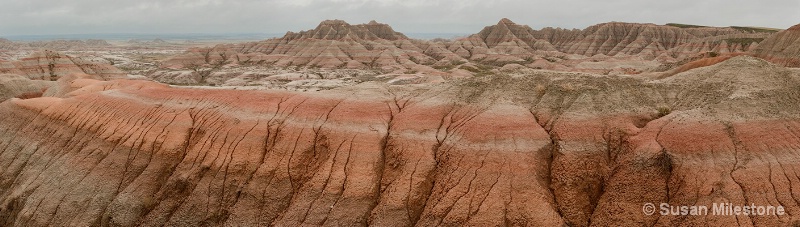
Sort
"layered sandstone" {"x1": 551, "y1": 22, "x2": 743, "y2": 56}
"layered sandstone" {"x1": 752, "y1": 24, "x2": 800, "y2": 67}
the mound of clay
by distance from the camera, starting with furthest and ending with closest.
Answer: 1. "layered sandstone" {"x1": 551, "y1": 22, "x2": 743, "y2": 56}
2. "layered sandstone" {"x1": 752, "y1": 24, "x2": 800, "y2": 67}
3. the mound of clay

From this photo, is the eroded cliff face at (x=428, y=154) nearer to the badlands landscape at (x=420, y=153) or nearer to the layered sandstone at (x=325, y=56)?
the badlands landscape at (x=420, y=153)

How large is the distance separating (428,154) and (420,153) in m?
0.51

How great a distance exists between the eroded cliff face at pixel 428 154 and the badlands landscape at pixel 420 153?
0.30ft

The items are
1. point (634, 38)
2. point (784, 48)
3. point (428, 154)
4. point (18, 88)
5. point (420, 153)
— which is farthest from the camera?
point (634, 38)

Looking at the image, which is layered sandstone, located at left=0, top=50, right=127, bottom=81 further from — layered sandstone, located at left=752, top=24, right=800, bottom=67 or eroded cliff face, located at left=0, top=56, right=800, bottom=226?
layered sandstone, located at left=752, top=24, right=800, bottom=67

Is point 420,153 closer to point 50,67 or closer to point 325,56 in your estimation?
point 50,67

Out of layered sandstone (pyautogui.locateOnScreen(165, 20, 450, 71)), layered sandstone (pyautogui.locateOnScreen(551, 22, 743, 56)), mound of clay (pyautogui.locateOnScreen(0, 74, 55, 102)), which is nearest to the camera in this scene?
mound of clay (pyautogui.locateOnScreen(0, 74, 55, 102))

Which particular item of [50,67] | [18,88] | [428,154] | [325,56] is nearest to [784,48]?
[428,154]

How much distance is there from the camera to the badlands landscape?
73.3 feet

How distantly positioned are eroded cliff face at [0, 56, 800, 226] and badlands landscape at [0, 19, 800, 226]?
3.6 inches

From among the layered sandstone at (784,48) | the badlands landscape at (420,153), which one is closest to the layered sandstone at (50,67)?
the badlands landscape at (420,153)

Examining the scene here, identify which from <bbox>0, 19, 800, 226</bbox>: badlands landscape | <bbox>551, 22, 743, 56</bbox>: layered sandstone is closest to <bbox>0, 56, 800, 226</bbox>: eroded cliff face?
<bbox>0, 19, 800, 226</bbox>: badlands landscape

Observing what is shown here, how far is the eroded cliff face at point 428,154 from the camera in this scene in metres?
22.4

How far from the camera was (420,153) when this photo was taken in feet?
85.6
